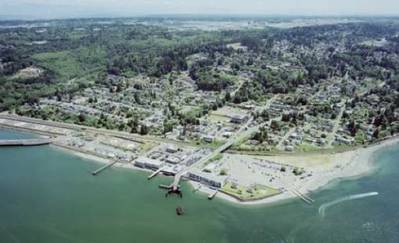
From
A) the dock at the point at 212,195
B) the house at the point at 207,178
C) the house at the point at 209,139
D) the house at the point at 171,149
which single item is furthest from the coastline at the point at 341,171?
the house at the point at 209,139

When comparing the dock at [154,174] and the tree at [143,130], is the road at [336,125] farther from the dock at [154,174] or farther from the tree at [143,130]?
the tree at [143,130]

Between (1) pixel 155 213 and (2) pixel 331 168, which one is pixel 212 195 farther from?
(2) pixel 331 168

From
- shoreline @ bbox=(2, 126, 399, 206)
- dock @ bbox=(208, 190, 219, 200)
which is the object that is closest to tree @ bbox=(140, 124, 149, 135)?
shoreline @ bbox=(2, 126, 399, 206)

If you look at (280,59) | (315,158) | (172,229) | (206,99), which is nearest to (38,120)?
(206,99)

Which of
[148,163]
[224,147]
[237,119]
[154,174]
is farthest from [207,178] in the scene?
[237,119]

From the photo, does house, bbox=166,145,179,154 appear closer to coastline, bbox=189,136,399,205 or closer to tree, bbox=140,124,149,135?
tree, bbox=140,124,149,135

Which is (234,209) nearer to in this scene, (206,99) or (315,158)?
(315,158)
